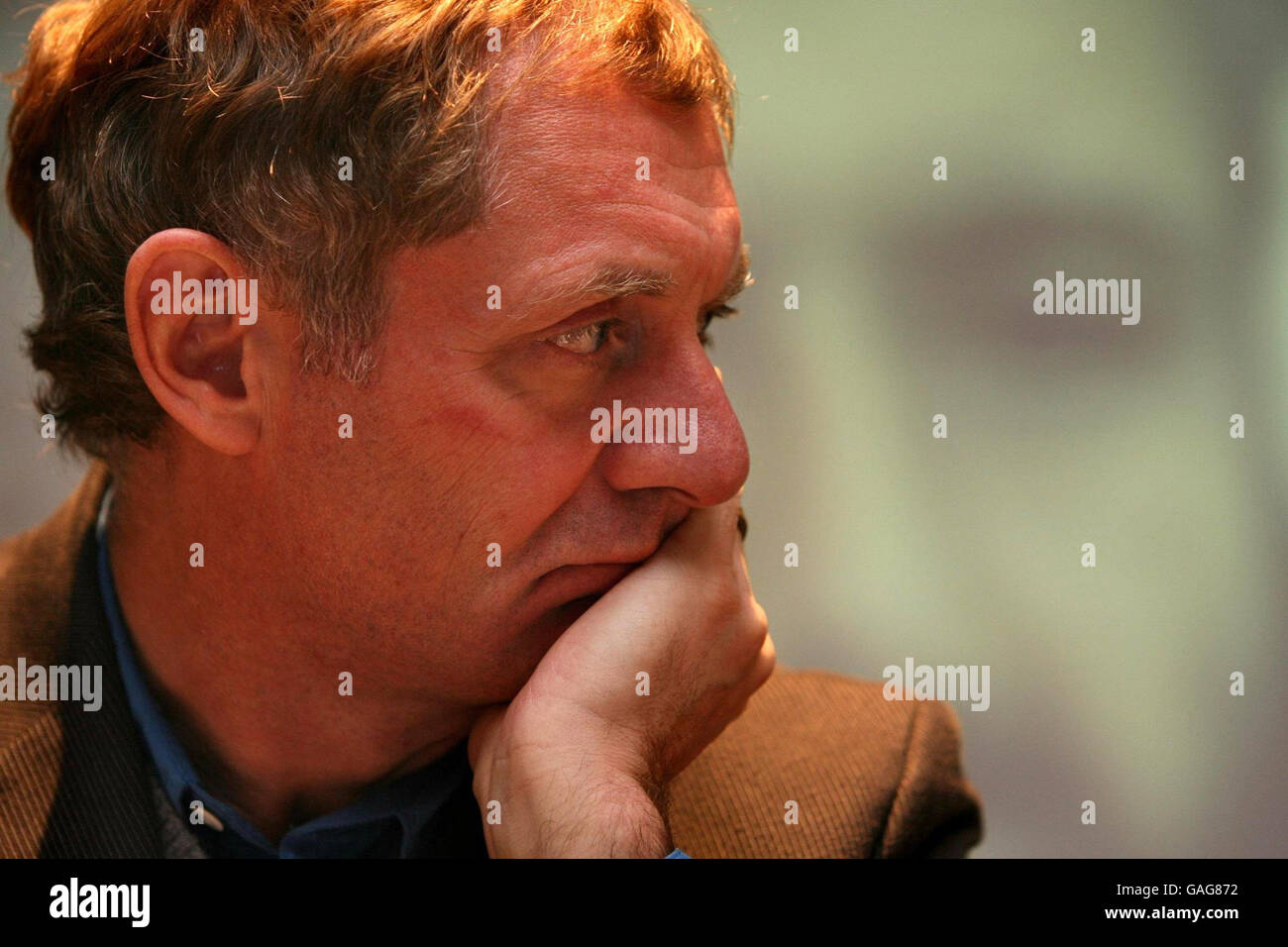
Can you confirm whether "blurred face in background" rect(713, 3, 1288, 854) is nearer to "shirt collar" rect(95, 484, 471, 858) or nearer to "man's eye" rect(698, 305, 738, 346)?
"man's eye" rect(698, 305, 738, 346)

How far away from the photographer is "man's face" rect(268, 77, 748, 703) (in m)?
1.53

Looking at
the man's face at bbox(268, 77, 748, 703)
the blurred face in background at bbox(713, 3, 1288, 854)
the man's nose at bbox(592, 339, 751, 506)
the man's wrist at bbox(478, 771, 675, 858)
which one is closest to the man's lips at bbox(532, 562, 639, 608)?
the man's face at bbox(268, 77, 748, 703)

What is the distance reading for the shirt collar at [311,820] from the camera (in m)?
1.76

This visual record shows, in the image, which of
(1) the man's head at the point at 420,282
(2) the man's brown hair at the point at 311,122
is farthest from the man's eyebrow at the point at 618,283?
(2) the man's brown hair at the point at 311,122

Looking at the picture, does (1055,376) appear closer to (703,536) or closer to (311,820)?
(703,536)

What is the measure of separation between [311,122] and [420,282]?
24 cm

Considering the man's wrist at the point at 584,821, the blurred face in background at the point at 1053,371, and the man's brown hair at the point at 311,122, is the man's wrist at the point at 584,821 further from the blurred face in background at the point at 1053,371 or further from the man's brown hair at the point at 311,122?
the blurred face in background at the point at 1053,371

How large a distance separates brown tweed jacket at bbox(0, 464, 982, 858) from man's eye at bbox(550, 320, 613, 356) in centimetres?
71

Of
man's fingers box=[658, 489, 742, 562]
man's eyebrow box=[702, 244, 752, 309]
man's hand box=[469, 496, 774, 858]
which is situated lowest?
man's hand box=[469, 496, 774, 858]

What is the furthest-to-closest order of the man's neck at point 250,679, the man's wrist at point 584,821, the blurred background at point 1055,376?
1. the blurred background at point 1055,376
2. the man's neck at point 250,679
3. the man's wrist at point 584,821

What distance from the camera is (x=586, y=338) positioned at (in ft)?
5.20

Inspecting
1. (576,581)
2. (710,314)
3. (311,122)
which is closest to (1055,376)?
(710,314)
